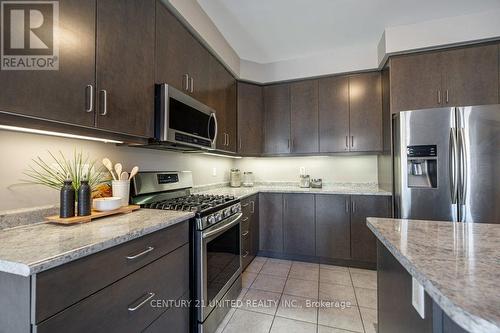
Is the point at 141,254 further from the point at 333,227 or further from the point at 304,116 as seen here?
the point at 304,116

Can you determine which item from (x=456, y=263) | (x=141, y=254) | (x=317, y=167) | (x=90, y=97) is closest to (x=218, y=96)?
(x=90, y=97)

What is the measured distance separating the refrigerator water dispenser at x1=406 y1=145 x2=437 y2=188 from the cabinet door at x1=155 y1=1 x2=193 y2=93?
222 centimetres

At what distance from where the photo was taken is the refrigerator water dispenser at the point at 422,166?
212cm

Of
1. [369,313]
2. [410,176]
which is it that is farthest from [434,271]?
[410,176]

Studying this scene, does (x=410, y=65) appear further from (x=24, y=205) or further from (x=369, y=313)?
(x=24, y=205)

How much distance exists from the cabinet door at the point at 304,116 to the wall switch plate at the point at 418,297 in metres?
2.24

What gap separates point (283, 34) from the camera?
245 centimetres

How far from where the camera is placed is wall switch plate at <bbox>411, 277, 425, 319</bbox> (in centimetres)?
76

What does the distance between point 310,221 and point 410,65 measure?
2024 mm

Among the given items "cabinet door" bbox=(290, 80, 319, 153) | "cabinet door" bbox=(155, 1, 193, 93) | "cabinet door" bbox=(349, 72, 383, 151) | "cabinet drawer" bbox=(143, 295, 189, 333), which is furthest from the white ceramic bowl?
"cabinet door" bbox=(349, 72, 383, 151)

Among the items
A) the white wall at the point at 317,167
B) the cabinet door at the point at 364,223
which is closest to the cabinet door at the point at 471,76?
the white wall at the point at 317,167

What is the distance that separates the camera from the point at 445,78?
227 cm

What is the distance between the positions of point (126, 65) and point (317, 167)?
8.79 ft

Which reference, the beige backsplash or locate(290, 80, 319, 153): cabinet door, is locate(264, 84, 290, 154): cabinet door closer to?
locate(290, 80, 319, 153): cabinet door
